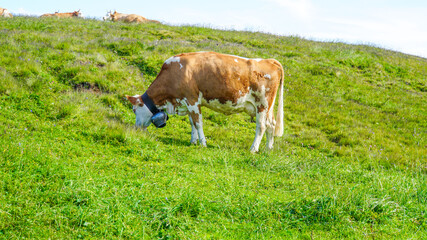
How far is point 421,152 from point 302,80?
Answer: 7567 millimetres

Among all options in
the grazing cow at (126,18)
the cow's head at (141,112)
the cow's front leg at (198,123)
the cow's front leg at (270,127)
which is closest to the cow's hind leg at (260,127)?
the cow's front leg at (270,127)

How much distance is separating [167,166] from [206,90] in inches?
118

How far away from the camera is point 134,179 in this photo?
16.7 ft

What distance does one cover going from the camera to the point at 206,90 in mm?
8297

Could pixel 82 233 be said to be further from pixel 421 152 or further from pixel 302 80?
pixel 302 80

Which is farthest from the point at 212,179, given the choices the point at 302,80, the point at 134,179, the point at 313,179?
the point at 302,80

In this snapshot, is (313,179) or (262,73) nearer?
(313,179)

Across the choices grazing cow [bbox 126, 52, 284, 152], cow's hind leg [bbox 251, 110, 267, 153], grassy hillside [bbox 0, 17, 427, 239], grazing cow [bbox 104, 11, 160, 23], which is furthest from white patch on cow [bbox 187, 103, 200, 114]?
grazing cow [bbox 104, 11, 160, 23]

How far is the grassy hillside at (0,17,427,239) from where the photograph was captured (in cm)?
404

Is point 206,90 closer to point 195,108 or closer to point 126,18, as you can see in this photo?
point 195,108

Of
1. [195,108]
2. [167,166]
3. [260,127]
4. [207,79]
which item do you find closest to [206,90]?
[207,79]

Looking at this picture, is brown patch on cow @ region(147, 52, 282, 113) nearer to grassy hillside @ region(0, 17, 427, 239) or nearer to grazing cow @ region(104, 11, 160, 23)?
grassy hillside @ region(0, 17, 427, 239)

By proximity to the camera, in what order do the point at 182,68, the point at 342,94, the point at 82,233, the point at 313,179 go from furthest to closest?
the point at 342,94 → the point at 182,68 → the point at 313,179 → the point at 82,233

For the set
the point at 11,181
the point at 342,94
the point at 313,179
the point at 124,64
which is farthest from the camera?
the point at 342,94
